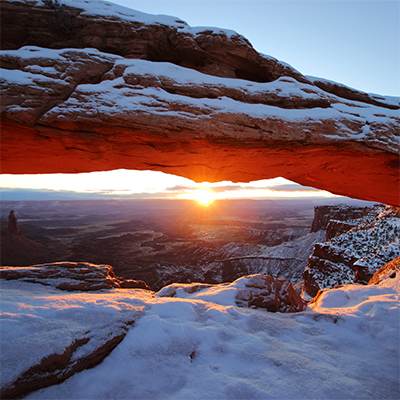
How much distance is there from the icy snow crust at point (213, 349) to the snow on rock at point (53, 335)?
0.01 metres

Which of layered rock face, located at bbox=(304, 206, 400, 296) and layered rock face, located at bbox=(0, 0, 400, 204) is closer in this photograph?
layered rock face, located at bbox=(0, 0, 400, 204)

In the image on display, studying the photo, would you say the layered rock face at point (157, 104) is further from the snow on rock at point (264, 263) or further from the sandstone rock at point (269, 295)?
the snow on rock at point (264, 263)

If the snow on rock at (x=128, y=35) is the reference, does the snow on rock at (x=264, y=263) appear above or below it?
below

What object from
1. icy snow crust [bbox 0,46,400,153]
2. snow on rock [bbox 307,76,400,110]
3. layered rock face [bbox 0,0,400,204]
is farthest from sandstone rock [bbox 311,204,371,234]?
layered rock face [bbox 0,0,400,204]

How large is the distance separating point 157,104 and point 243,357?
514cm

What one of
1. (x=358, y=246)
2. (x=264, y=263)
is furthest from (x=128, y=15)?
(x=264, y=263)

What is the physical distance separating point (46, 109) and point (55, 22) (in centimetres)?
277

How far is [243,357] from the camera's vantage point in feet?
9.70

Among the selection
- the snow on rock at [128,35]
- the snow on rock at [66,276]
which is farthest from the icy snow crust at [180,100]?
the snow on rock at [66,276]

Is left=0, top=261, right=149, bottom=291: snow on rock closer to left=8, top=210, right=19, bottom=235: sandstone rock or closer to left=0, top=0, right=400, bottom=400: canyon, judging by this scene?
left=0, top=0, right=400, bottom=400: canyon

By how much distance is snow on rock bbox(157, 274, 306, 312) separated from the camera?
4492 millimetres

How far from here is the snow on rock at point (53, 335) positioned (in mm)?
2338

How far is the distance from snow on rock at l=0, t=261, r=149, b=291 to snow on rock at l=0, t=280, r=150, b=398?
3.10 ft

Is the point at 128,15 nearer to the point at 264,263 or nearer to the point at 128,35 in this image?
the point at 128,35
